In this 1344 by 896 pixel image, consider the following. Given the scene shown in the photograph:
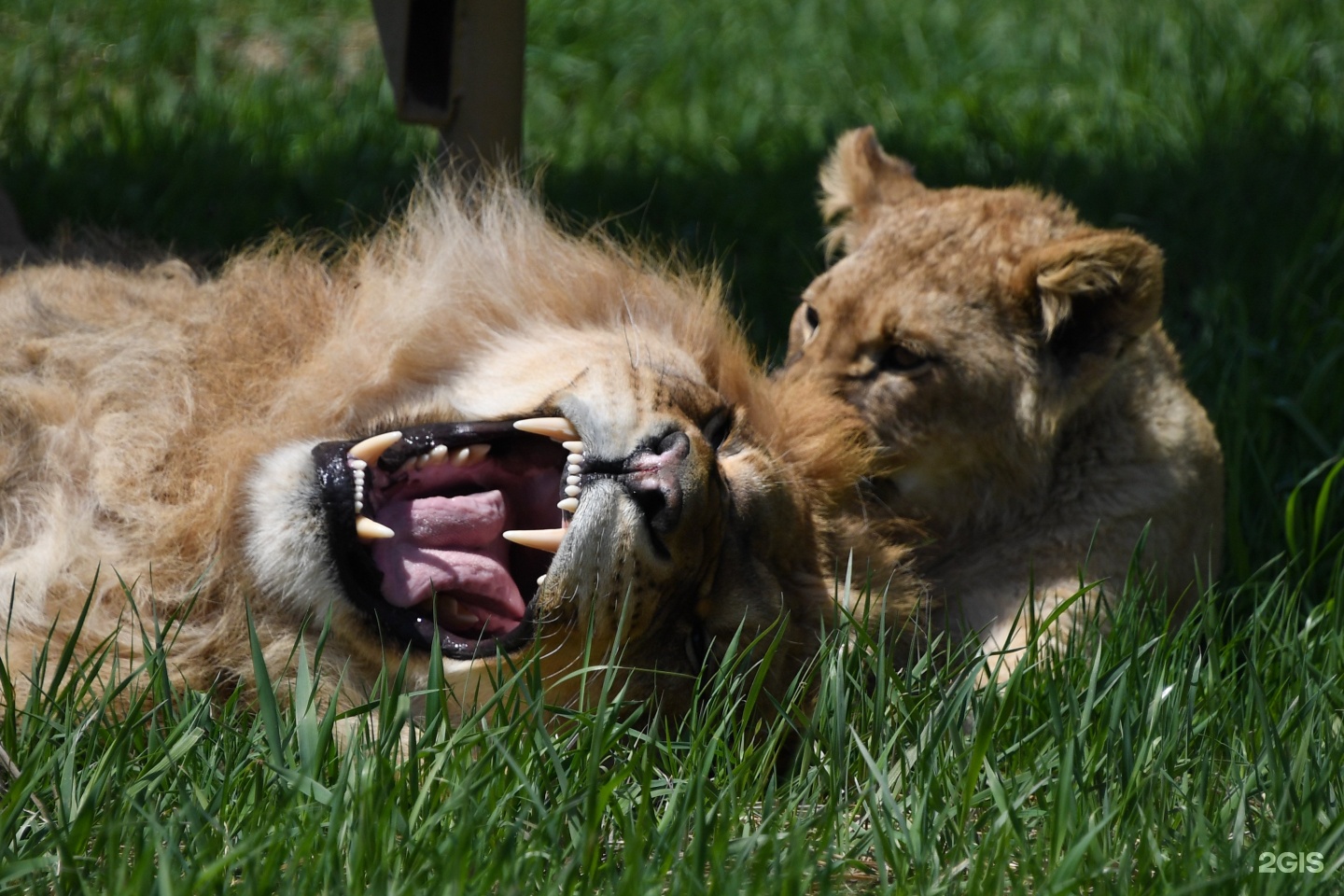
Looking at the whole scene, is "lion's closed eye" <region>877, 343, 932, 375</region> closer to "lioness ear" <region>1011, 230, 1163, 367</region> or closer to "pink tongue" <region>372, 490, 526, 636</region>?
"lioness ear" <region>1011, 230, 1163, 367</region>

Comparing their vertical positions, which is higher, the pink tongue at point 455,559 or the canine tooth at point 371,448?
the canine tooth at point 371,448

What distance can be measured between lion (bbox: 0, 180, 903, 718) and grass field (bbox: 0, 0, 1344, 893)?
0.15m

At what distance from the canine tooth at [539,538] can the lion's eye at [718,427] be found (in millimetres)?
502

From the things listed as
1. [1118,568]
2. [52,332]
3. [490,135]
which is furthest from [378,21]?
[1118,568]

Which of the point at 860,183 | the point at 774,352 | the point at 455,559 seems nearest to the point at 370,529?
the point at 455,559

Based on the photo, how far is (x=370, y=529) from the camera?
2600mm

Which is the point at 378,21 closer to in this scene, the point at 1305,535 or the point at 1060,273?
the point at 1060,273

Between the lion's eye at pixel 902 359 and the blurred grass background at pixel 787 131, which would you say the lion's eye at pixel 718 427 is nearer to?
the lion's eye at pixel 902 359

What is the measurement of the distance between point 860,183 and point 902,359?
2.63 ft

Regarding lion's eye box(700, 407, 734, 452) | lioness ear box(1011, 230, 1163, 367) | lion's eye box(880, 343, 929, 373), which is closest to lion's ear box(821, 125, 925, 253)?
lion's eye box(880, 343, 929, 373)

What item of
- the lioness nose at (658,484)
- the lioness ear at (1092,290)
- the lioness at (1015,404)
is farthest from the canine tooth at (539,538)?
the lioness ear at (1092,290)

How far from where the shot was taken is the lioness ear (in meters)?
3.40

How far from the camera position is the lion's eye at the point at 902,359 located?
356 cm

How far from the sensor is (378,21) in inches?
156
